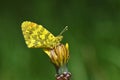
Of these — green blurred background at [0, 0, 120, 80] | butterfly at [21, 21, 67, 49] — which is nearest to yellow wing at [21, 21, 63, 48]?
butterfly at [21, 21, 67, 49]

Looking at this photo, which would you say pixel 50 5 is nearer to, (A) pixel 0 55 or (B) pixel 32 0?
(B) pixel 32 0

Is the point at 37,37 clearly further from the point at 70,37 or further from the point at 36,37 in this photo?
the point at 70,37

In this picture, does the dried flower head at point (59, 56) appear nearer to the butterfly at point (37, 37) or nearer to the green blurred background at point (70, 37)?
the butterfly at point (37, 37)

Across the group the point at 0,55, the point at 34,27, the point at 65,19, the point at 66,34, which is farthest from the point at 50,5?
the point at 34,27

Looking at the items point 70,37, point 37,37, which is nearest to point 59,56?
point 37,37

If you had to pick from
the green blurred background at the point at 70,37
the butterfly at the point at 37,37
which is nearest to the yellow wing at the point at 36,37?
the butterfly at the point at 37,37

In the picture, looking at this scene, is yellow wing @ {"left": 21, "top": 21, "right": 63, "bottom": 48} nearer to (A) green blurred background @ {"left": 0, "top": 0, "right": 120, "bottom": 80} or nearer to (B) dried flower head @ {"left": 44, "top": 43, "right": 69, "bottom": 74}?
(B) dried flower head @ {"left": 44, "top": 43, "right": 69, "bottom": 74}
